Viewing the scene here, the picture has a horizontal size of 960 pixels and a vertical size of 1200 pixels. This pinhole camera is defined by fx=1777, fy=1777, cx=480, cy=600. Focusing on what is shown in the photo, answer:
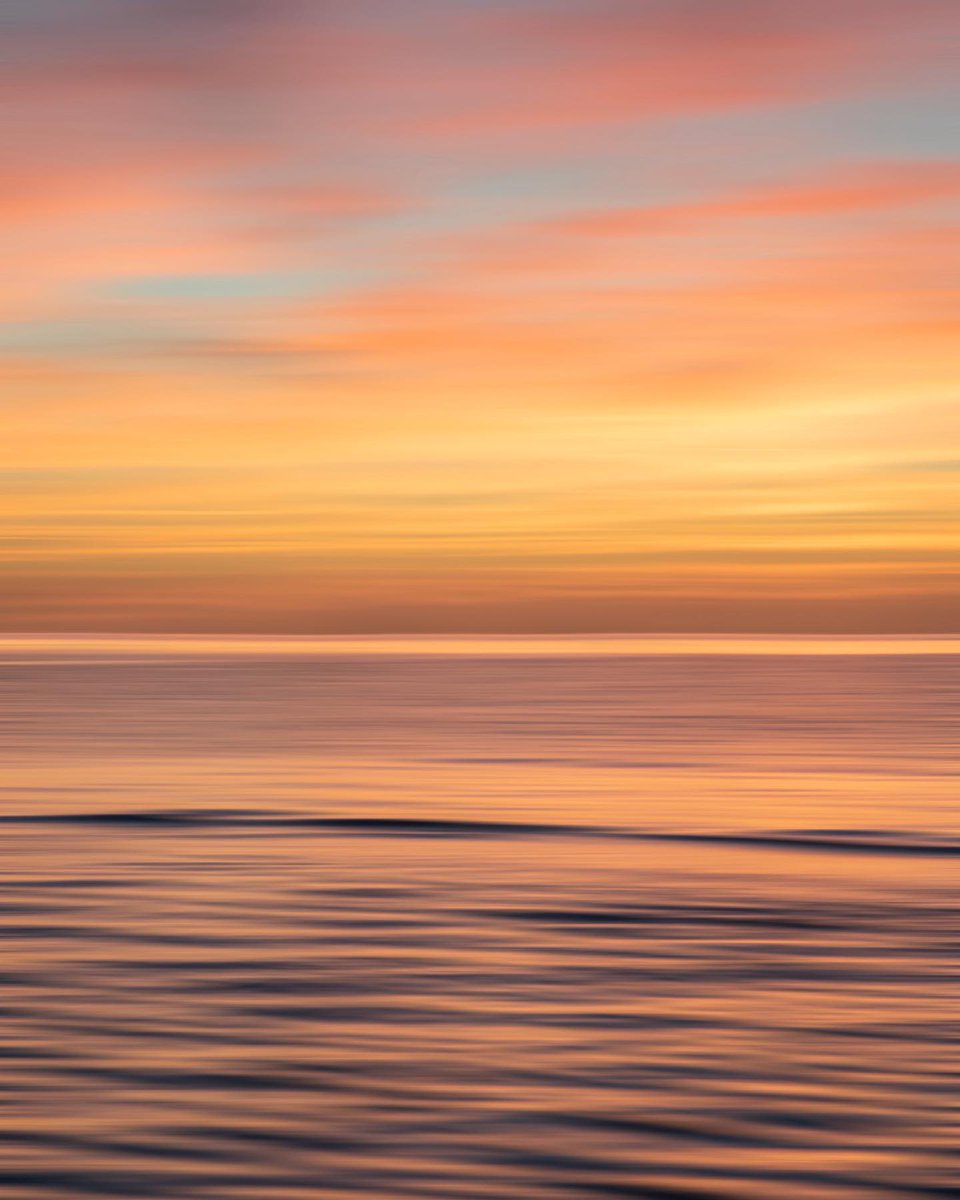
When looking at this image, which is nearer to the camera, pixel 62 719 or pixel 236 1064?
pixel 236 1064

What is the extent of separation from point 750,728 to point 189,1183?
44.9 m

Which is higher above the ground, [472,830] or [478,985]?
[472,830]

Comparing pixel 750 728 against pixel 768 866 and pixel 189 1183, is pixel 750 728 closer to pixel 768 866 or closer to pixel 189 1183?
pixel 768 866

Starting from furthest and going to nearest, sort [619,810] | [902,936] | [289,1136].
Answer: [619,810] → [902,936] → [289,1136]

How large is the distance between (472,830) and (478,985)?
435 inches

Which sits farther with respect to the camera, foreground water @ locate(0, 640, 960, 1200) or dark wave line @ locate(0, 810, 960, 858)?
dark wave line @ locate(0, 810, 960, 858)

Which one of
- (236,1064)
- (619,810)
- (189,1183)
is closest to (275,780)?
(619,810)

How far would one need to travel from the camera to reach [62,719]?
188 ft

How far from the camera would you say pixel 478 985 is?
48.1ft

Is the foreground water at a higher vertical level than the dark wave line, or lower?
lower

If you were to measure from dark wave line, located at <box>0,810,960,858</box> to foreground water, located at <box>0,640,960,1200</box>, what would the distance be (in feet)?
0.39

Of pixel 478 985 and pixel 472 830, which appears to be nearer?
pixel 478 985

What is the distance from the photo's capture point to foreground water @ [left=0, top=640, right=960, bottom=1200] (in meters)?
10.0

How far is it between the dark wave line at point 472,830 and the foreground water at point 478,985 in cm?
12
